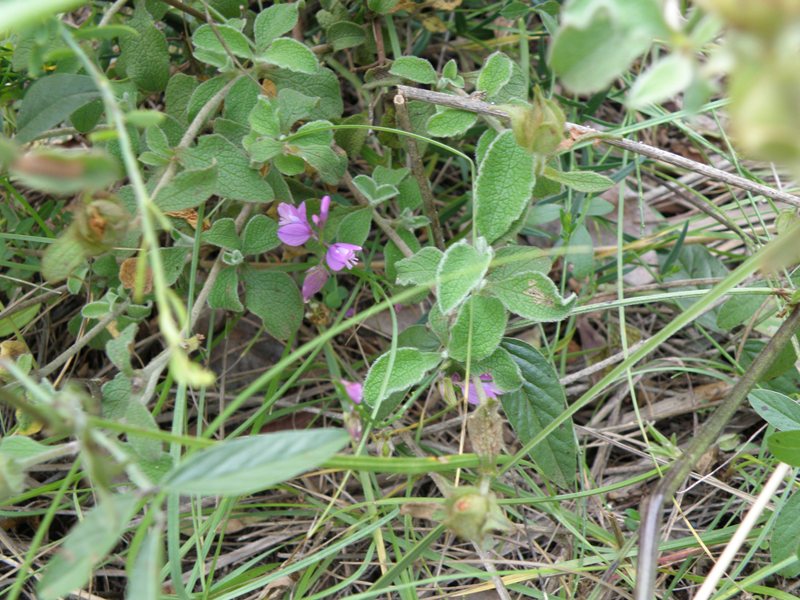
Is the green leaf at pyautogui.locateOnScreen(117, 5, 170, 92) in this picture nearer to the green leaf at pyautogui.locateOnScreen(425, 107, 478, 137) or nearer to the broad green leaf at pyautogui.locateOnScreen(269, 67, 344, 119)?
the broad green leaf at pyautogui.locateOnScreen(269, 67, 344, 119)

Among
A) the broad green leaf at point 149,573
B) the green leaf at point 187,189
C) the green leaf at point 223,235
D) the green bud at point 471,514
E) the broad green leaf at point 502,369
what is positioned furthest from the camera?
the green leaf at point 223,235

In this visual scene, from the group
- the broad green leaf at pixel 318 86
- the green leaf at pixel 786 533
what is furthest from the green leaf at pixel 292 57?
the green leaf at pixel 786 533

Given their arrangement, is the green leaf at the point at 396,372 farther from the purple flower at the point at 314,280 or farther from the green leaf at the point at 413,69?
the green leaf at the point at 413,69

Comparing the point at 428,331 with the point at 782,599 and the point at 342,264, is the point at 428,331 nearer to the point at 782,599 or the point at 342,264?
the point at 342,264

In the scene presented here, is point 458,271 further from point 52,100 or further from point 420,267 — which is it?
point 52,100

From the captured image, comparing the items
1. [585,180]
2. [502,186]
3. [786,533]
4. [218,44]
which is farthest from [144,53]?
[786,533]

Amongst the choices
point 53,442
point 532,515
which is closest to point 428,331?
point 532,515

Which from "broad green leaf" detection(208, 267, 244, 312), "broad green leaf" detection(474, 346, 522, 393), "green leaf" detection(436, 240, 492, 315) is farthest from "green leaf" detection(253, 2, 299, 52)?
"broad green leaf" detection(474, 346, 522, 393)

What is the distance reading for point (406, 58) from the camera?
1.35 m

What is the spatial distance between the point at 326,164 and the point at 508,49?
2.59 feet

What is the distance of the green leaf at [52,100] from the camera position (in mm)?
1110

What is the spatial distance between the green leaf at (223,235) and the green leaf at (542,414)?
53 centimetres

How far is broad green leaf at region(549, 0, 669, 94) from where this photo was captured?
0.65 meters

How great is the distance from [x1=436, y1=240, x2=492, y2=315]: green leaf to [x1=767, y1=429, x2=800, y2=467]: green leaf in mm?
533
